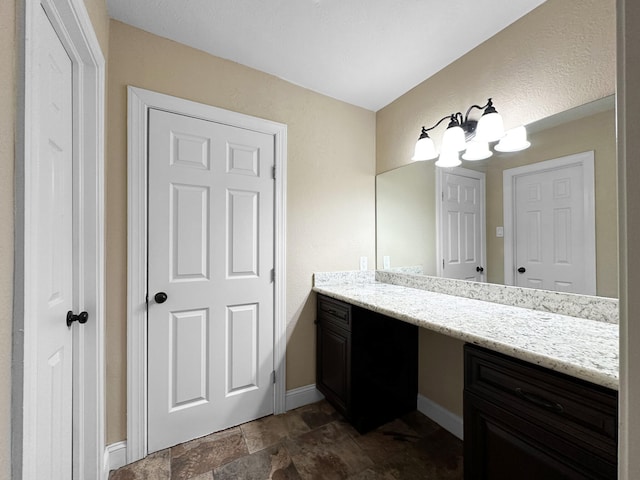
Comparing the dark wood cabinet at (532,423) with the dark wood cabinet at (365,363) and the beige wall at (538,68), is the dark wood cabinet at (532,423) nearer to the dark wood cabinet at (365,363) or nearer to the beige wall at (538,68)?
the dark wood cabinet at (365,363)

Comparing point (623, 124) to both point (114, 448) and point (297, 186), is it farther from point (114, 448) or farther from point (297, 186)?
point (114, 448)

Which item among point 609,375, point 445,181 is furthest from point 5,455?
point 445,181

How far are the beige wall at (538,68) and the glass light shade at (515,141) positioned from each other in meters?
0.05

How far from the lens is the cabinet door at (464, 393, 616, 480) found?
0.79 metres

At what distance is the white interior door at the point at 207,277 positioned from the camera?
1589 mm

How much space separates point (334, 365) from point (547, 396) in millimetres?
1238

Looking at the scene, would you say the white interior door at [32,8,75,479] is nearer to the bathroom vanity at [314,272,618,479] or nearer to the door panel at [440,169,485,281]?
the bathroom vanity at [314,272,618,479]

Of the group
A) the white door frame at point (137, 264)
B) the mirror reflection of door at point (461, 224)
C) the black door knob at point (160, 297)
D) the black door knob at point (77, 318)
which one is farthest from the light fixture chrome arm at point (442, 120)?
the black door knob at point (77, 318)

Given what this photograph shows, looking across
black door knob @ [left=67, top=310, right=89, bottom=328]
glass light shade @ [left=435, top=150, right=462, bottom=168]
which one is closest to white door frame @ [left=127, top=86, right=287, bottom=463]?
black door knob @ [left=67, top=310, right=89, bottom=328]

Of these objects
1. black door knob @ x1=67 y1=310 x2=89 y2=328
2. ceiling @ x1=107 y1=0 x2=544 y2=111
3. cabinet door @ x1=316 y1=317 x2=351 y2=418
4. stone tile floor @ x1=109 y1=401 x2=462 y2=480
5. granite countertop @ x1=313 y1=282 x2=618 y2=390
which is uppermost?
ceiling @ x1=107 y1=0 x2=544 y2=111

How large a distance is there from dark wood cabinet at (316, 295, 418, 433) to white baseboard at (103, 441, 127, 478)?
119 cm

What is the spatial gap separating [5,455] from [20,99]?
0.75 meters

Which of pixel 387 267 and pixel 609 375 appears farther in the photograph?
pixel 387 267

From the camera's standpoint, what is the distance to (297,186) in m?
2.05
